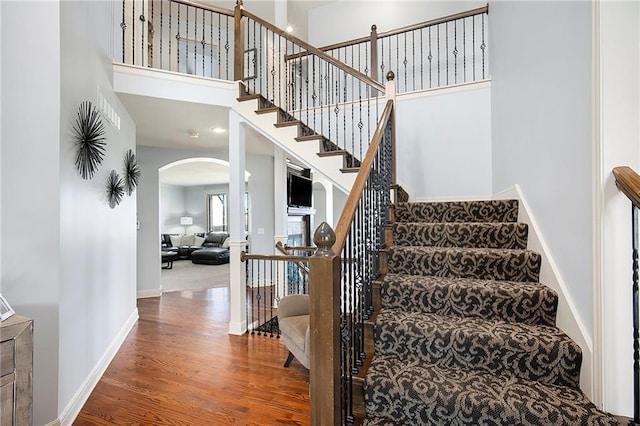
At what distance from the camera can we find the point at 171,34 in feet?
21.6

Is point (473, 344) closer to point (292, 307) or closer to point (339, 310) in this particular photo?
point (339, 310)

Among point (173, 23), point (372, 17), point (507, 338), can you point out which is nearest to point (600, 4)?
point (507, 338)

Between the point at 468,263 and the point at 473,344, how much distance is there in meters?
0.64

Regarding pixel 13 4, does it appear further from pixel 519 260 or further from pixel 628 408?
pixel 628 408

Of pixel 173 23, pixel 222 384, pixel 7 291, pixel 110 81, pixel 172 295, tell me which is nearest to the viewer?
pixel 7 291

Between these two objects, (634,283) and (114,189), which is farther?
(114,189)

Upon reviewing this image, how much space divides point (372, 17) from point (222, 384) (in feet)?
19.4

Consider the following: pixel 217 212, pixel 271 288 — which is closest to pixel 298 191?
pixel 271 288

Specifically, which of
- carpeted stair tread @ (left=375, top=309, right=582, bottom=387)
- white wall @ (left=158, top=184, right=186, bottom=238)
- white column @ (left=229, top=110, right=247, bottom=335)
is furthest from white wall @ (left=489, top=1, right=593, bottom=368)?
white wall @ (left=158, top=184, right=186, bottom=238)

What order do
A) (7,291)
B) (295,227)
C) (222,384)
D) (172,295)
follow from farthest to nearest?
1. (295,227)
2. (172,295)
3. (222,384)
4. (7,291)

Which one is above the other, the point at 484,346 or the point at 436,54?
the point at 436,54

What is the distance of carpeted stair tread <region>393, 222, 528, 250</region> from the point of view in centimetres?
219

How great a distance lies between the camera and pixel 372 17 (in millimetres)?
5359

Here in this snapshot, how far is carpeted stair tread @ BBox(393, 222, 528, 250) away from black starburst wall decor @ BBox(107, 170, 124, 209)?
2.61 meters
